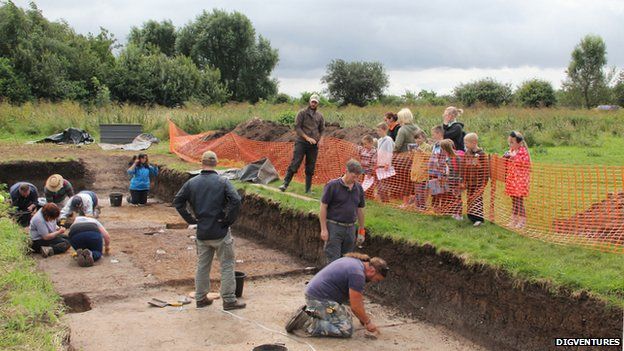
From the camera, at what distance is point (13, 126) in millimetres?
26172

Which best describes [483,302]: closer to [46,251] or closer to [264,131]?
[46,251]

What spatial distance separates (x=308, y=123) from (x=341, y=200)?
162 inches

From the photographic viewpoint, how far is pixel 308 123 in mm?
11773

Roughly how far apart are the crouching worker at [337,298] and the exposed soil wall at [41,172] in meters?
13.3

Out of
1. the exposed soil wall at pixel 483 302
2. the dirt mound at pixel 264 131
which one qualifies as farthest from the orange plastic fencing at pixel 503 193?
the dirt mound at pixel 264 131

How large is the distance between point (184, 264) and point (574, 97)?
50581mm

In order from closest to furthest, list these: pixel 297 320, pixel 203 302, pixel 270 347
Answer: pixel 270 347
pixel 297 320
pixel 203 302

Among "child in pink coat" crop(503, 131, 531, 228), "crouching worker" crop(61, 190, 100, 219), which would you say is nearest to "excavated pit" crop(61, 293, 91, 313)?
"crouching worker" crop(61, 190, 100, 219)

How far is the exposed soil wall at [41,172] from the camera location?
18.0 metres

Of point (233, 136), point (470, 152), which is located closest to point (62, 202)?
point (233, 136)

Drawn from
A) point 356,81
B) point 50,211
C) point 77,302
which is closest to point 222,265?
point 77,302

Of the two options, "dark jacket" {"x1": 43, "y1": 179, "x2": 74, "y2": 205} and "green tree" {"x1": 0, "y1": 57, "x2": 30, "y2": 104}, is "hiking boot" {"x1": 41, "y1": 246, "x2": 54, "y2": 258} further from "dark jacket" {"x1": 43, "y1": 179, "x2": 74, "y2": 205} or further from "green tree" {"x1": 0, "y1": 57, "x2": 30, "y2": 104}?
"green tree" {"x1": 0, "y1": 57, "x2": 30, "y2": 104}

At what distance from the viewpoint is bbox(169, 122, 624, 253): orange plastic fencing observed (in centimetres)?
789

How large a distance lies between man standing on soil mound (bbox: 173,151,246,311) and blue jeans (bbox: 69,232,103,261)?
9.78ft
